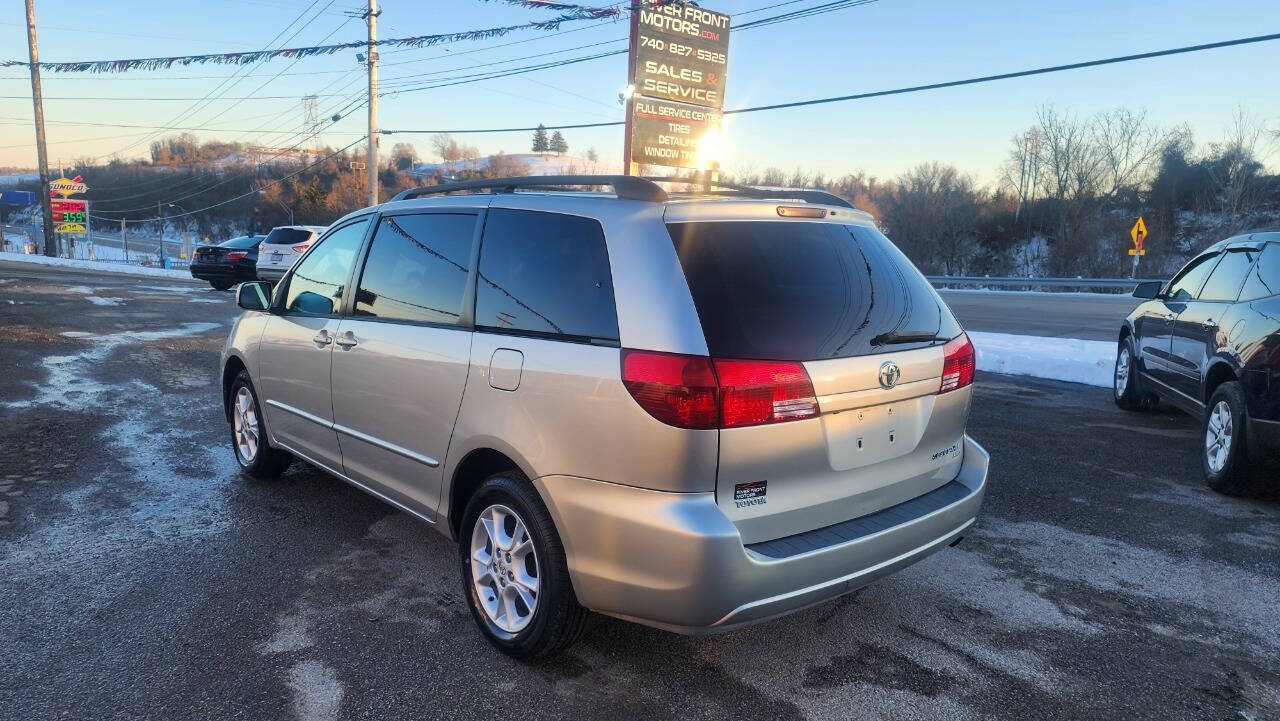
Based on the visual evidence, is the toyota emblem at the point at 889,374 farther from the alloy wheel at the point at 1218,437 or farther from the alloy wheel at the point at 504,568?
the alloy wheel at the point at 1218,437

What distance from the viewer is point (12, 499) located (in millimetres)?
4734

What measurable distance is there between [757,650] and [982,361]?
8.72 m

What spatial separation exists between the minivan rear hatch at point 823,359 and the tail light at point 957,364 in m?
0.03

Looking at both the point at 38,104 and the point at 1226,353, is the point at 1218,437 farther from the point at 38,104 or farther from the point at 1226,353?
the point at 38,104

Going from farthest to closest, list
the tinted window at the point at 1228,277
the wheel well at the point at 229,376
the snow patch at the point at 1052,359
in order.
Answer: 1. the snow patch at the point at 1052,359
2. the tinted window at the point at 1228,277
3. the wheel well at the point at 229,376

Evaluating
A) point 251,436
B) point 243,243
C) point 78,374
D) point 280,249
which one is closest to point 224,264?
point 243,243

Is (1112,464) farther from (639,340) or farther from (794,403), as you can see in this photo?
(639,340)

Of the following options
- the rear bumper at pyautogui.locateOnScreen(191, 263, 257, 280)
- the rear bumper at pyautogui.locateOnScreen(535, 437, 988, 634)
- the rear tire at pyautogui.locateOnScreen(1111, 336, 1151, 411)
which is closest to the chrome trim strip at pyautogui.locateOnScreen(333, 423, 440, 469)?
the rear bumper at pyautogui.locateOnScreen(535, 437, 988, 634)

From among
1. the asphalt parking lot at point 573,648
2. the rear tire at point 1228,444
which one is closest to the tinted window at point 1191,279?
the rear tire at point 1228,444

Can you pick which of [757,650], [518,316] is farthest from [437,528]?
[757,650]

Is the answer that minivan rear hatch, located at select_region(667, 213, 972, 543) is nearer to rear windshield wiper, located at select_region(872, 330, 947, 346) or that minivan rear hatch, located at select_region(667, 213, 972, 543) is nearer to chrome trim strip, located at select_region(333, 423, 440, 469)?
rear windshield wiper, located at select_region(872, 330, 947, 346)

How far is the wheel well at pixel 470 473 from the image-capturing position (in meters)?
3.09

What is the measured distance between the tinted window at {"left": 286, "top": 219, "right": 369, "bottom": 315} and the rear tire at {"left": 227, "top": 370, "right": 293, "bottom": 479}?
2.66ft

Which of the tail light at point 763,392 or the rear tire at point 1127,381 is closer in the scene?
the tail light at point 763,392
